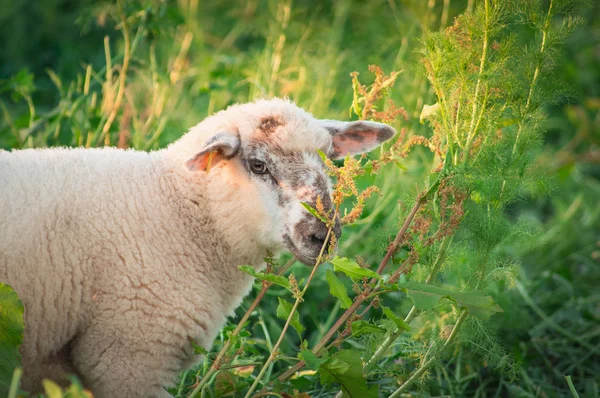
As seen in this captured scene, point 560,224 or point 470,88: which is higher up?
point 470,88

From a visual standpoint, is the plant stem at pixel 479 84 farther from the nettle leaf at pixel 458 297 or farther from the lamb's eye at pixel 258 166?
the lamb's eye at pixel 258 166

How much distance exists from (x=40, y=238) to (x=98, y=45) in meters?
4.83

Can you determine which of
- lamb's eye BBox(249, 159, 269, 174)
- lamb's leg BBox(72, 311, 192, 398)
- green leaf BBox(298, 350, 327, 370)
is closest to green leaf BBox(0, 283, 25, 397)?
lamb's leg BBox(72, 311, 192, 398)

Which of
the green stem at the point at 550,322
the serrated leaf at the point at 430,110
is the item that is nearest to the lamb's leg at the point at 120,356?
the serrated leaf at the point at 430,110

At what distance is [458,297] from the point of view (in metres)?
2.57

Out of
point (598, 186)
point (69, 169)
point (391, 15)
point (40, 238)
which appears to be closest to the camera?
point (40, 238)

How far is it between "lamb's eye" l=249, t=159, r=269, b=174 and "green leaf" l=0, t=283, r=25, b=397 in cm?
107

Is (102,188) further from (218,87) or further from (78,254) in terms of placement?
(218,87)

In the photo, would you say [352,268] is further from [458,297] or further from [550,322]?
[550,322]

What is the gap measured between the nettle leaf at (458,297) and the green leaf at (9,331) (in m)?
1.32

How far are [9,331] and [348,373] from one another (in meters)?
1.19

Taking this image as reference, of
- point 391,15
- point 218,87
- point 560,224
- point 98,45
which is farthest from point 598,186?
point 98,45

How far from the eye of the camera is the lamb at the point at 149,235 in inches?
108

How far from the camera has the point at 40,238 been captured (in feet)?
8.93
